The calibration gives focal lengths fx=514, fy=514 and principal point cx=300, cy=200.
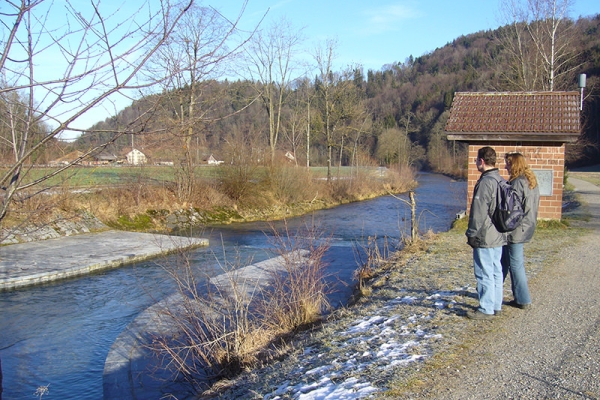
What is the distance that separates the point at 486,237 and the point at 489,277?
53 centimetres

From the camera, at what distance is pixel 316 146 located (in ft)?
186

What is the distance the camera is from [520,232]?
6.27 meters

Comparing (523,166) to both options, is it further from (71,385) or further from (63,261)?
Answer: (63,261)

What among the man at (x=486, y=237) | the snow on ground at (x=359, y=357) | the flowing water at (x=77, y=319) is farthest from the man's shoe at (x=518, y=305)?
the flowing water at (x=77, y=319)

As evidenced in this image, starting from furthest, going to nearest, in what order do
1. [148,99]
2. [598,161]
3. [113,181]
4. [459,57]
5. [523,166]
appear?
[459,57] → [598,161] → [113,181] → [523,166] → [148,99]

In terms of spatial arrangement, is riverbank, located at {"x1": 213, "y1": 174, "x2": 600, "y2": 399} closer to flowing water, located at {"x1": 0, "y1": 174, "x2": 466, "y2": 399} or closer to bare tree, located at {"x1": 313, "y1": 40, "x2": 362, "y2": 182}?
flowing water, located at {"x1": 0, "y1": 174, "x2": 466, "y2": 399}

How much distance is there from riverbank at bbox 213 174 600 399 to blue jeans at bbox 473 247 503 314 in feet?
0.69

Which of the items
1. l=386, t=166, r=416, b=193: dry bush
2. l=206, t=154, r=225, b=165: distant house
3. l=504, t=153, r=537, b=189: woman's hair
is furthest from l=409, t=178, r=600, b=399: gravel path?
l=386, t=166, r=416, b=193: dry bush

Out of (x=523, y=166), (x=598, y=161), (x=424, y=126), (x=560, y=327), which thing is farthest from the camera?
(x=424, y=126)

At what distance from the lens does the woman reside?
630cm

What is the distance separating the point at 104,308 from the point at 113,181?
1683 cm

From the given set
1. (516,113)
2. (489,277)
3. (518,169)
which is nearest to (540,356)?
(489,277)

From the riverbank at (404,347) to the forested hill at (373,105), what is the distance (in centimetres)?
263

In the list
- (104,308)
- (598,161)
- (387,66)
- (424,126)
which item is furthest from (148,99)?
(387,66)
